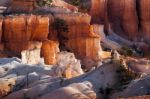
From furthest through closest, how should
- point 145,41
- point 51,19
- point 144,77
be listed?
point 145,41
point 51,19
point 144,77

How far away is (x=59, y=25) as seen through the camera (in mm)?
45812

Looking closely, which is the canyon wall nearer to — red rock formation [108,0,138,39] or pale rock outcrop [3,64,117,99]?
red rock formation [108,0,138,39]

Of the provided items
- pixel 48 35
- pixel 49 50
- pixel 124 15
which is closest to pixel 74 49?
pixel 48 35

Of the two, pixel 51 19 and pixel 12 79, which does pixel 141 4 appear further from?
pixel 12 79

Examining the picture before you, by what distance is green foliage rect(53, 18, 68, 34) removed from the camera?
45797 mm

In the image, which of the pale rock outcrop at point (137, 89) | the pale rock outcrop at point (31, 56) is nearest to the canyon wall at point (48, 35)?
the pale rock outcrop at point (31, 56)

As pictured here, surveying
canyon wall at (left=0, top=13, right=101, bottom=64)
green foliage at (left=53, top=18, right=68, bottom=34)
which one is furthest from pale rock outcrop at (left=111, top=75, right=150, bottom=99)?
green foliage at (left=53, top=18, right=68, bottom=34)

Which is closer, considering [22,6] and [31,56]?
[31,56]

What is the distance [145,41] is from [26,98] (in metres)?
40.4

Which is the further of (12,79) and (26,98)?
(12,79)

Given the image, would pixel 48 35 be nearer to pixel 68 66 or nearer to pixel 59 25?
pixel 59 25

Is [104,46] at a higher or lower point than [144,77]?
lower

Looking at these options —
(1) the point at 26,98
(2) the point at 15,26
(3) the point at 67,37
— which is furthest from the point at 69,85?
(3) the point at 67,37

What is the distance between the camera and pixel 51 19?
46.5 metres
